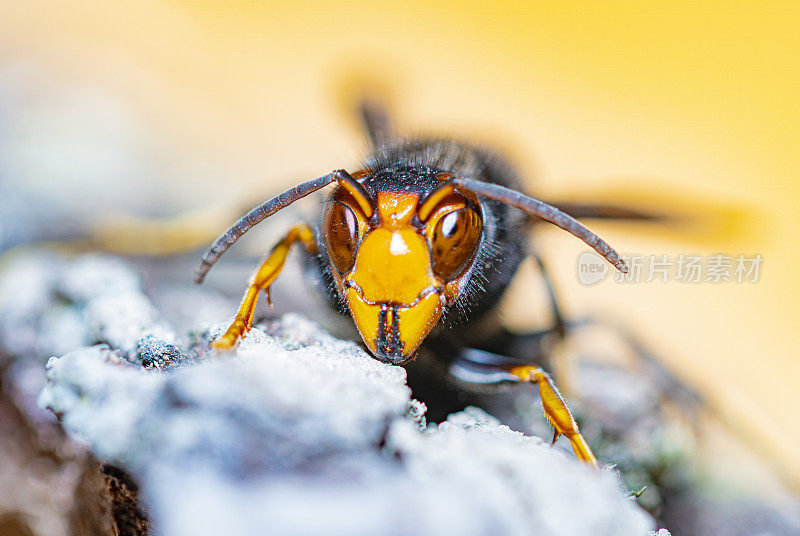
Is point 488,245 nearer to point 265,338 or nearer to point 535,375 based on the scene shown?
point 535,375

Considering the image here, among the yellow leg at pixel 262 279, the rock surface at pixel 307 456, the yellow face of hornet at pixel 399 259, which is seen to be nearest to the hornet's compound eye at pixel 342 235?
the yellow face of hornet at pixel 399 259

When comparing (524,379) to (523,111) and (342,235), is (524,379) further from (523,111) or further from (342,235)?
(523,111)

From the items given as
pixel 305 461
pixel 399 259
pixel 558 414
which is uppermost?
pixel 399 259

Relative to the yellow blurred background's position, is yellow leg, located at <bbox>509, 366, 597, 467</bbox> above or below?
below

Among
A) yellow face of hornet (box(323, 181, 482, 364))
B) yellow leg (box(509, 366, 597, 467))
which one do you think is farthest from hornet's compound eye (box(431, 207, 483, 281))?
yellow leg (box(509, 366, 597, 467))

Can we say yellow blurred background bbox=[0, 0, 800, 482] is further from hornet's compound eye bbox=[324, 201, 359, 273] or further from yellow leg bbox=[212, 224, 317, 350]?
hornet's compound eye bbox=[324, 201, 359, 273]

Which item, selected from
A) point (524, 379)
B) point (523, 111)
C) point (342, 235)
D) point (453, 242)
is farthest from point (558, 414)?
point (523, 111)
